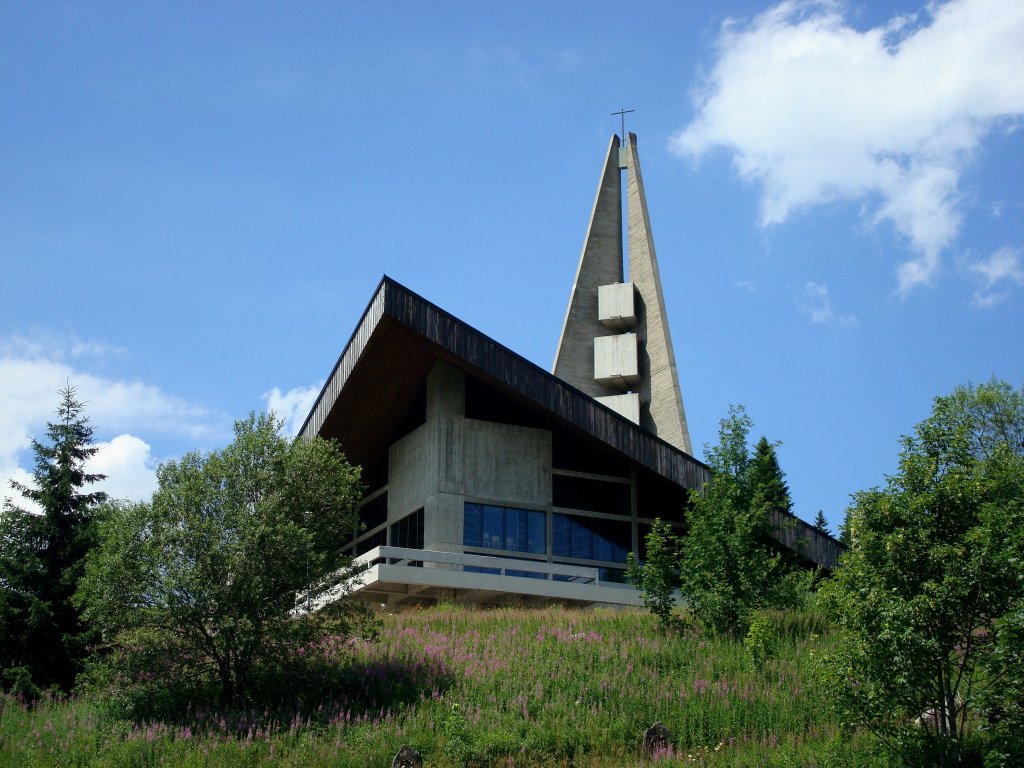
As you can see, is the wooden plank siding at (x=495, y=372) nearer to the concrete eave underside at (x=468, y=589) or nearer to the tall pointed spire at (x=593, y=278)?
the concrete eave underside at (x=468, y=589)

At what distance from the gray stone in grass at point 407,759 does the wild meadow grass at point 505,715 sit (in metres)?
0.28

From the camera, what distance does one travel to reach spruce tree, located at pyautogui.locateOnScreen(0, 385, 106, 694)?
874 inches

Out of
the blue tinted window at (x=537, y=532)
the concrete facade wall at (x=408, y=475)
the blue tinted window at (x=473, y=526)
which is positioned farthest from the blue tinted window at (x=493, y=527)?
the concrete facade wall at (x=408, y=475)

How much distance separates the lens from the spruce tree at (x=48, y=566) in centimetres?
2220

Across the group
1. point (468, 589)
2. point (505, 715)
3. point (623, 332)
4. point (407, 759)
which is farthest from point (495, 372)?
point (623, 332)

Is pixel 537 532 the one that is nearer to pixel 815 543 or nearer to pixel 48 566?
pixel 815 543

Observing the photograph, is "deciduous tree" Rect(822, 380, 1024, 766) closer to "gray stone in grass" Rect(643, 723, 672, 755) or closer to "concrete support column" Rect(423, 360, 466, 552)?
"gray stone in grass" Rect(643, 723, 672, 755)

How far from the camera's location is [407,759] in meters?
14.8

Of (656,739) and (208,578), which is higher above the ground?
(208,578)

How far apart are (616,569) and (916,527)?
59.3 feet

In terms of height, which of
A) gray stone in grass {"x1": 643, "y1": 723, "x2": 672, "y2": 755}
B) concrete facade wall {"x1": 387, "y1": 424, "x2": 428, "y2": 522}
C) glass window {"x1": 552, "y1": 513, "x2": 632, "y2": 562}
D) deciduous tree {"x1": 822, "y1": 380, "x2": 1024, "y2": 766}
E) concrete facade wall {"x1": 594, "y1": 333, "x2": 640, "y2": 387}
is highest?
concrete facade wall {"x1": 594, "y1": 333, "x2": 640, "y2": 387}

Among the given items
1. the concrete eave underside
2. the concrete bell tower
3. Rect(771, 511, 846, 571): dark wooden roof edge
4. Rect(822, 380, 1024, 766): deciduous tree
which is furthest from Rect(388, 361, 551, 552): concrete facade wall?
Rect(822, 380, 1024, 766): deciduous tree

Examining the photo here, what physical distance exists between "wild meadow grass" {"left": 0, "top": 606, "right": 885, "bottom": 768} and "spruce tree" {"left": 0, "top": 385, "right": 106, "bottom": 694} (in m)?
1.65

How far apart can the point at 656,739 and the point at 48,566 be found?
13.9 metres
